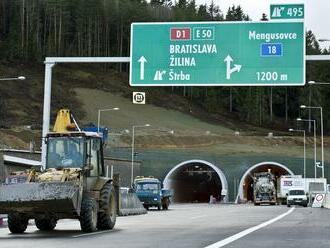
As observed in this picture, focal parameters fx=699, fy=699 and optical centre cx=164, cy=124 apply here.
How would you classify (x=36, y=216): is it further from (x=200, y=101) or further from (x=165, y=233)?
(x=200, y=101)

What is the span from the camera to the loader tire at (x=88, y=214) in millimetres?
19562

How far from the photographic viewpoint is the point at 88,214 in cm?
1962

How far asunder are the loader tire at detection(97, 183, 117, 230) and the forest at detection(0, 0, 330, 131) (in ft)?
409

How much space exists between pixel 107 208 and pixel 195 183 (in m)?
75.9

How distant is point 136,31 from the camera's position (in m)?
29.2

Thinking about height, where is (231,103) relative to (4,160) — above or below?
above

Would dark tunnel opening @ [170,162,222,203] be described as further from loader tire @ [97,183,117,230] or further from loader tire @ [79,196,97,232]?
loader tire @ [79,196,97,232]

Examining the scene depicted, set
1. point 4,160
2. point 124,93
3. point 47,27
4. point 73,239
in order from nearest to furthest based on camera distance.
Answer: point 73,239 < point 4,160 < point 124,93 < point 47,27

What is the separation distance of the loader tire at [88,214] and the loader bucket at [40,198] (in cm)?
62

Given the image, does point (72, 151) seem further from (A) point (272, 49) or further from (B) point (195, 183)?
(B) point (195, 183)

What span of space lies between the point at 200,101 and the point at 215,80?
12337 centimetres

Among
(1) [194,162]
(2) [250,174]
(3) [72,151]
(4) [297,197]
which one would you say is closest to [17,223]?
(3) [72,151]

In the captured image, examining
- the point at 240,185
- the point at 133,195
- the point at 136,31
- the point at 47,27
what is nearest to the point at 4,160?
the point at 133,195

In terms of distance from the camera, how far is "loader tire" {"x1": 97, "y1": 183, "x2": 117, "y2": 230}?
21.0m
